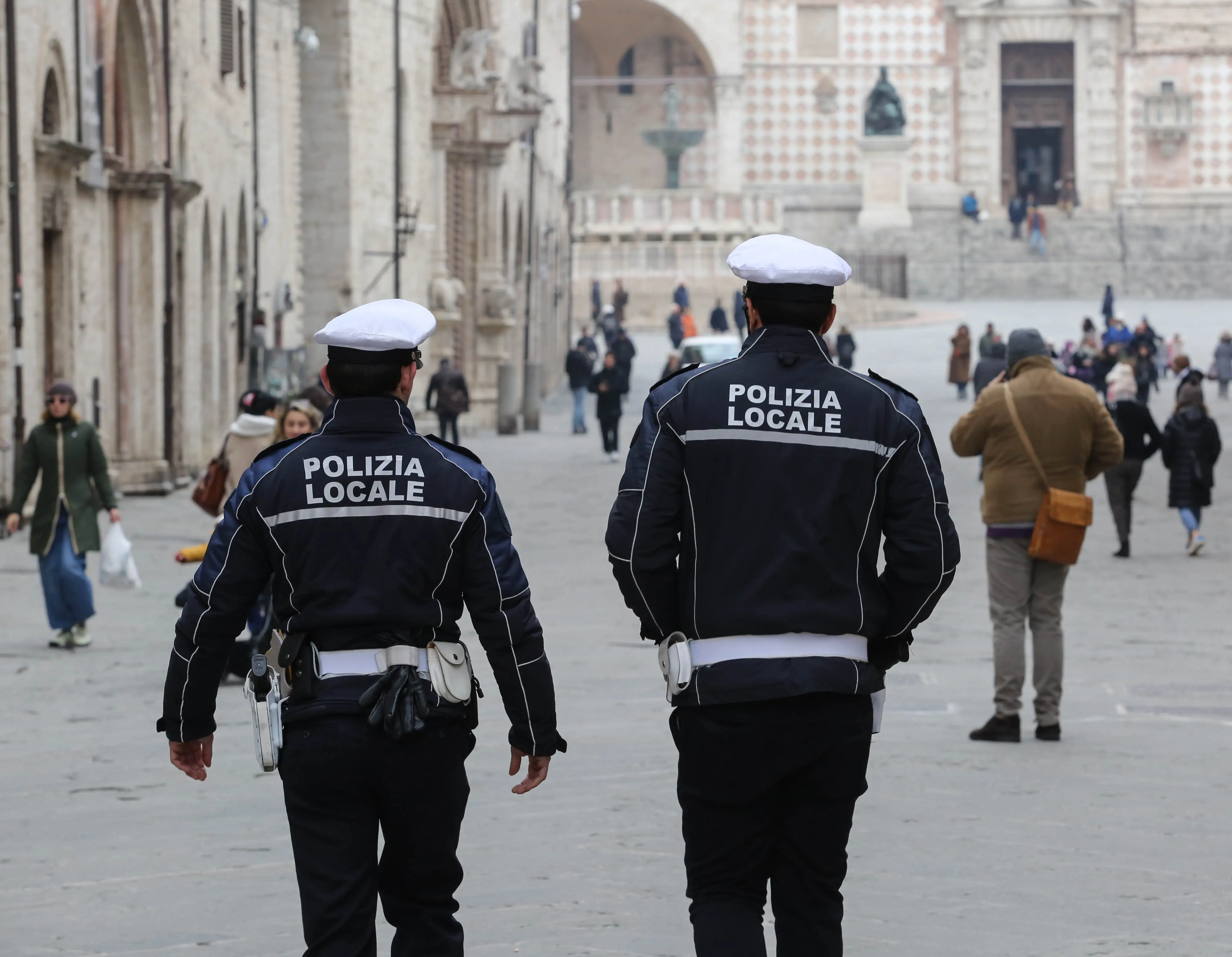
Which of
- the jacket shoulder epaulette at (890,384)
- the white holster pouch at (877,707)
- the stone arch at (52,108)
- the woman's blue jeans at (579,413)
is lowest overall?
the woman's blue jeans at (579,413)

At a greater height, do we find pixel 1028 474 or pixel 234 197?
pixel 234 197

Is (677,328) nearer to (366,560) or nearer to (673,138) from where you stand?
(673,138)

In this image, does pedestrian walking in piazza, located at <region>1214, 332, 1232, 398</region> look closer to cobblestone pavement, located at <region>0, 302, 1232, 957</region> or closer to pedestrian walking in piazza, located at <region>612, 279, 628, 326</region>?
pedestrian walking in piazza, located at <region>612, 279, 628, 326</region>

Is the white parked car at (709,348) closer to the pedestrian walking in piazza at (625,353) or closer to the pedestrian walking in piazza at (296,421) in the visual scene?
the pedestrian walking in piazza at (625,353)

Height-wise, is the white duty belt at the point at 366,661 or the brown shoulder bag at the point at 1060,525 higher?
the white duty belt at the point at 366,661

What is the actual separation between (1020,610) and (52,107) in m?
12.2

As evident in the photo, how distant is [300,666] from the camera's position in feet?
14.2

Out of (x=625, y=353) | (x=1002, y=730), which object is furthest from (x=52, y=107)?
(x=625, y=353)

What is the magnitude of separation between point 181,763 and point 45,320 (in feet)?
49.5

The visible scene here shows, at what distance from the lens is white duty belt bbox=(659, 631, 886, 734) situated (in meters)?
4.37

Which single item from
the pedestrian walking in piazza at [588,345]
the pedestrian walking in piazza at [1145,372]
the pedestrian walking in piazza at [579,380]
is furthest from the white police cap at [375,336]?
the pedestrian walking in piazza at [588,345]

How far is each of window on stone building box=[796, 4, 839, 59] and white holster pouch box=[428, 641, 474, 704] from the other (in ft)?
210

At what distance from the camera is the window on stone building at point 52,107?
1845 cm

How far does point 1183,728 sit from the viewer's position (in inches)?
366
